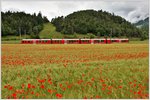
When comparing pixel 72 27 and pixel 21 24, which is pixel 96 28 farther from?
pixel 21 24

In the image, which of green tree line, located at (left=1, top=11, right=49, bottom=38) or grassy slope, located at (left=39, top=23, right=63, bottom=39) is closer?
green tree line, located at (left=1, top=11, right=49, bottom=38)

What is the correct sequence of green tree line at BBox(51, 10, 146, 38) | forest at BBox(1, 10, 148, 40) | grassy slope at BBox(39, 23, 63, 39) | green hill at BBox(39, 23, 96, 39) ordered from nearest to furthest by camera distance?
forest at BBox(1, 10, 148, 40) → green tree line at BBox(51, 10, 146, 38) → green hill at BBox(39, 23, 96, 39) → grassy slope at BBox(39, 23, 63, 39)

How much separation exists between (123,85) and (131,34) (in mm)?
140650

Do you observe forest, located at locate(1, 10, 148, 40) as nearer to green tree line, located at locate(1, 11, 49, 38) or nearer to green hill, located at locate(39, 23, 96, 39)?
green tree line, located at locate(1, 11, 49, 38)

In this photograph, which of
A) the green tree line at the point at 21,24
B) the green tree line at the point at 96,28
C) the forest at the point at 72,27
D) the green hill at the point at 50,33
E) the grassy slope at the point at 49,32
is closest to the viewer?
the green tree line at the point at 21,24

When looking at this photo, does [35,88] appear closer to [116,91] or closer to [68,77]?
[68,77]

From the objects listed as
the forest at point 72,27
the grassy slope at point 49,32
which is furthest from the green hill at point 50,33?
the forest at point 72,27

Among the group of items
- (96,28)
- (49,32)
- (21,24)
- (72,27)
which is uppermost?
(21,24)

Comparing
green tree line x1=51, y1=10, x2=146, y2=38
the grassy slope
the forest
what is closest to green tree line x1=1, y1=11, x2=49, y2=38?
the forest

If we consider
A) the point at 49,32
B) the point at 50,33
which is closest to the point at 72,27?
the point at 50,33

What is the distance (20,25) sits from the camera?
15062 cm

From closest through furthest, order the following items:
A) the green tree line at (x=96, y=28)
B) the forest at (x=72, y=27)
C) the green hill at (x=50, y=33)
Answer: the forest at (x=72, y=27) → the green tree line at (x=96, y=28) → the green hill at (x=50, y=33)

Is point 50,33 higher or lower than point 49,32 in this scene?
lower

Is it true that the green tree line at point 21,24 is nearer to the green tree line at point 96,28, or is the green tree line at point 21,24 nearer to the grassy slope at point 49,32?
the grassy slope at point 49,32
